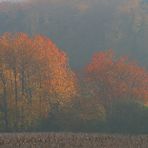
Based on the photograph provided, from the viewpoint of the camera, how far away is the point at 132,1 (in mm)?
145000

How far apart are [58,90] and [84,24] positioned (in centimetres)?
7885

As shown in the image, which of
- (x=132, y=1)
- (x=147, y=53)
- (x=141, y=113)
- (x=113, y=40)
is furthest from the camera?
(x=132, y=1)

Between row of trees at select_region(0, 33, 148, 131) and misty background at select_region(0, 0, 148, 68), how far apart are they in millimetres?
38484

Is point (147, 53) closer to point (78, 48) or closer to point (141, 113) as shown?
point (78, 48)

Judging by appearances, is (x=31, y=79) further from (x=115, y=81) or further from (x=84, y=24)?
(x=84, y=24)

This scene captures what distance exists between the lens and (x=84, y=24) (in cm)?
14800

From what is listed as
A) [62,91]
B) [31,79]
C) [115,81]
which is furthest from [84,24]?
[62,91]

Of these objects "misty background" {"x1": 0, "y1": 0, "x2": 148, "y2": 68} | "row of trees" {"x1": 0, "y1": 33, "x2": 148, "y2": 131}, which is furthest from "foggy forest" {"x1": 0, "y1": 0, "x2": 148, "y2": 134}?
"misty background" {"x1": 0, "y1": 0, "x2": 148, "y2": 68}

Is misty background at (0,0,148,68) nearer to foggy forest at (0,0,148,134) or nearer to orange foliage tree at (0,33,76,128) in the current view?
foggy forest at (0,0,148,134)

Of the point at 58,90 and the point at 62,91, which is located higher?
the point at 58,90

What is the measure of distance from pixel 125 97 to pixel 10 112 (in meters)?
16.3

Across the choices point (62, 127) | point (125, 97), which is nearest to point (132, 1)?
point (125, 97)

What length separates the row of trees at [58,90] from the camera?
6675 centimetres

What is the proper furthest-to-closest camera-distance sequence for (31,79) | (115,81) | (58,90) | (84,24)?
(84,24), (115,81), (31,79), (58,90)
